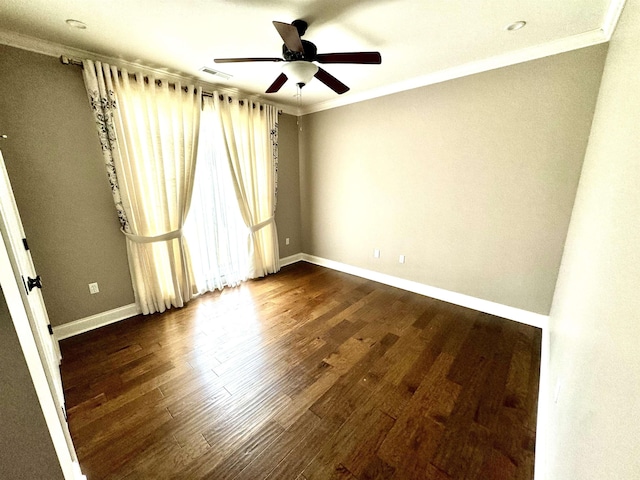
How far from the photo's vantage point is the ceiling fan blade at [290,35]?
135cm

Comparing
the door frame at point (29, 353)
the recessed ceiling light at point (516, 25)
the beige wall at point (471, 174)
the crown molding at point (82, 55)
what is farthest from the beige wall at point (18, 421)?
the beige wall at point (471, 174)

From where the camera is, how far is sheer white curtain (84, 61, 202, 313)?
228cm

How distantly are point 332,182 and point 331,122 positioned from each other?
34.1 inches

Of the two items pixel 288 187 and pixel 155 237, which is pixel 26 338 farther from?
pixel 288 187

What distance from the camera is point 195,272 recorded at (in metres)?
3.10

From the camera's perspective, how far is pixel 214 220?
3.20m

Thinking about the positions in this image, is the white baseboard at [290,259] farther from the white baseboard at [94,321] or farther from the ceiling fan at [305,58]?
the ceiling fan at [305,58]

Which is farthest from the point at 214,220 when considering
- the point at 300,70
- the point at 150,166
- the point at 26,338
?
the point at 26,338

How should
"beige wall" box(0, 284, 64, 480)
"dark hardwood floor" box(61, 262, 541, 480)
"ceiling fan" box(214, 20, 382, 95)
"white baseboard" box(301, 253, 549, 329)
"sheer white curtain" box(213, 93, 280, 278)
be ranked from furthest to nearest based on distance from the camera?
"sheer white curtain" box(213, 93, 280, 278)
"white baseboard" box(301, 253, 549, 329)
"ceiling fan" box(214, 20, 382, 95)
"dark hardwood floor" box(61, 262, 541, 480)
"beige wall" box(0, 284, 64, 480)

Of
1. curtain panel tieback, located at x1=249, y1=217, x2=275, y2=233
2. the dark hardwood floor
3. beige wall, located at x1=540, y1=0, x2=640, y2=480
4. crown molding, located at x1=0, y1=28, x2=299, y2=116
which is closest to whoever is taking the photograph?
beige wall, located at x1=540, y1=0, x2=640, y2=480

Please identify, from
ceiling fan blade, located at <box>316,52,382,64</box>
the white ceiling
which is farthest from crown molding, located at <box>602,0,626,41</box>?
ceiling fan blade, located at <box>316,52,382,64</box>

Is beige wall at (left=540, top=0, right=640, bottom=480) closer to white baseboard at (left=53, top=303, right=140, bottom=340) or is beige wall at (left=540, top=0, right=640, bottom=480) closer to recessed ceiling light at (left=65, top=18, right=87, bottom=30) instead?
recessed ceiling light at (left=65, top=18, right=87, bottom=30)

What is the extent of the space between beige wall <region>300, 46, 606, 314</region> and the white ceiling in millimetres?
252

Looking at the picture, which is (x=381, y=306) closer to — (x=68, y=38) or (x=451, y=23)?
(x=451, y=23)
